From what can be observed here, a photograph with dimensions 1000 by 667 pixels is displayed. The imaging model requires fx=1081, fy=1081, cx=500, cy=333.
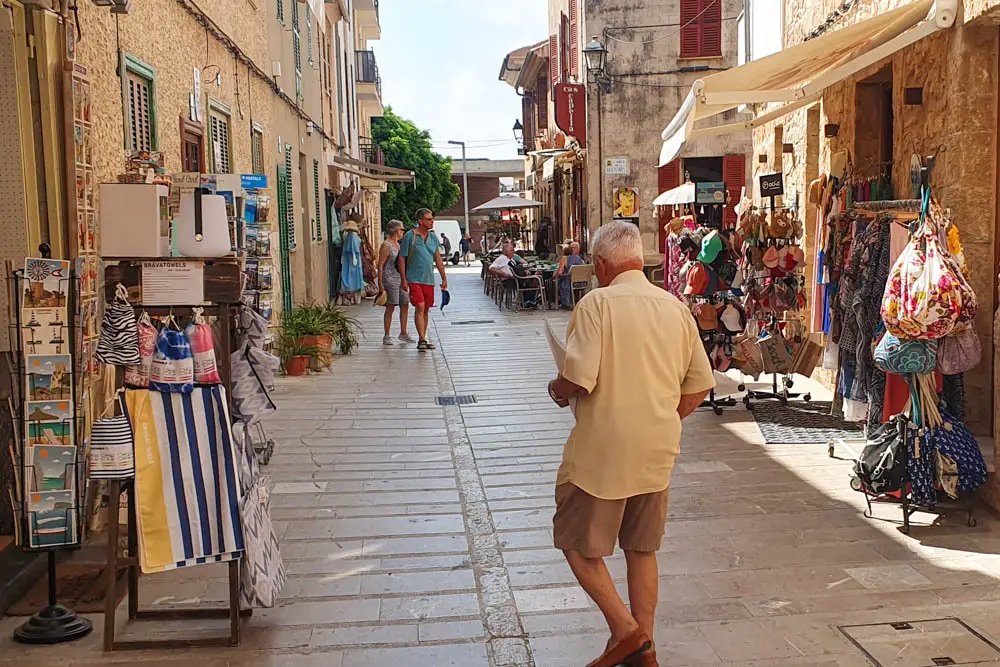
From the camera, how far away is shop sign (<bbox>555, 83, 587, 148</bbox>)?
2053 centimetres

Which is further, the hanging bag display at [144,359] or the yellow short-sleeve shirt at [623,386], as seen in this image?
the hanging bag display at [144,359]

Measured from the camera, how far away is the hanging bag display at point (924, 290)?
18.2ft

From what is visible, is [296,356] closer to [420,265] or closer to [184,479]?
[420,265]

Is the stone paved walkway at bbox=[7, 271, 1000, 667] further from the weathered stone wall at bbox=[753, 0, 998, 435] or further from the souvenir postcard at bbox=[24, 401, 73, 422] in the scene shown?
the weathered stone wall at bbox=[753, 0, 998, 435]

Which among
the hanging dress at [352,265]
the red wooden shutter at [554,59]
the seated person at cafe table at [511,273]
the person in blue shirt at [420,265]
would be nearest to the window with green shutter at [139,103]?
the person in blue shirt at [420,265]

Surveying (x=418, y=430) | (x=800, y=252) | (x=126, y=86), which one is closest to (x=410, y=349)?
(x=418, y=430)

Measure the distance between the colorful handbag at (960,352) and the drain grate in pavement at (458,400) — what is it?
509 cm

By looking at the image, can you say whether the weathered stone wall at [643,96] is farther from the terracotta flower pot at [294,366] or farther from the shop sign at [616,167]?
the terracotta flower pot at [294,366]

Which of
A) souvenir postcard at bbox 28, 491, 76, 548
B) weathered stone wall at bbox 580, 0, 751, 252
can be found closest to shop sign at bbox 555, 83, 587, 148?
weathered stone wall at bbox 580, 0, 751, 252

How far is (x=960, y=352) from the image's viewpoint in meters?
5.71

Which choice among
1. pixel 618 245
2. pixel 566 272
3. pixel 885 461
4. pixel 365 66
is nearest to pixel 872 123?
pixel 885 461

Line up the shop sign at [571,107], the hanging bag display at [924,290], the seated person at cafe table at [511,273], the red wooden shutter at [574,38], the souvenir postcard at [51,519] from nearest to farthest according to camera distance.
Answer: the souvenir postcard at [51,519] → the hanging bag display at [924,290] → the seated person at cafe table at [511,273] → the shop sign at [571,107] → the red wooden shutter at [574,38]

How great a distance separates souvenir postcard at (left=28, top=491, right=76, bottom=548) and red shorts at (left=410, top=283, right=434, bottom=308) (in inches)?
373

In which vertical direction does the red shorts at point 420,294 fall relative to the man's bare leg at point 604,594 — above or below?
above
